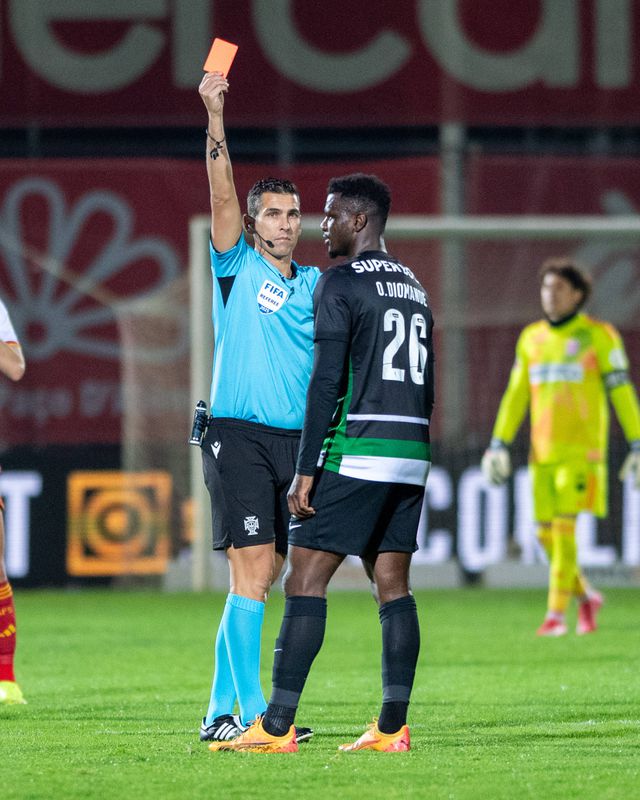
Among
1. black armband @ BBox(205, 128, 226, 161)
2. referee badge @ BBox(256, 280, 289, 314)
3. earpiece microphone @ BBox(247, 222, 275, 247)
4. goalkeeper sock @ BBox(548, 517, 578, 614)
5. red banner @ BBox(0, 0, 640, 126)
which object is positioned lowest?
goalkeeper sock @ BBox(548, 517, 578, 614)

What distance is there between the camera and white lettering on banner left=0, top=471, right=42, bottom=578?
1359cm

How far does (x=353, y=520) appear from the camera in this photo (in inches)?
196

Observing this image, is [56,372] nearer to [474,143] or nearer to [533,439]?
[474,143]

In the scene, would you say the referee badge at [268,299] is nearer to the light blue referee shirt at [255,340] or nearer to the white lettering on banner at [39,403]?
the light blue referee shirt at [255,340]

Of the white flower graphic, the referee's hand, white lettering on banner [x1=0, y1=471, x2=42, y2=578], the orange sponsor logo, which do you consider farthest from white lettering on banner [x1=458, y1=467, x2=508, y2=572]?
the referee's hand

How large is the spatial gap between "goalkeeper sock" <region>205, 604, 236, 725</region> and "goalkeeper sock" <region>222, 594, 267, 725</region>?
0.05 m

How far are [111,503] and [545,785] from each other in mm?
9558

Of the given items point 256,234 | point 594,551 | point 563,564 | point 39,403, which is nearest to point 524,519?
point 594,551

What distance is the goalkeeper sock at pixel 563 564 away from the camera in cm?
951

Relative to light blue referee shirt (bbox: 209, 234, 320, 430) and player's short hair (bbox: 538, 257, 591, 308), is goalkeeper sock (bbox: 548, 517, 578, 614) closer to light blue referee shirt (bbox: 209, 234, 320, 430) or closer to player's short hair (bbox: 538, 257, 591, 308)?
player's short hair (bbox: 538, 257, 591, 308)

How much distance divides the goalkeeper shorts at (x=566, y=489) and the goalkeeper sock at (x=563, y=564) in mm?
79

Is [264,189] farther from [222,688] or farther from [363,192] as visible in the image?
[222,688]

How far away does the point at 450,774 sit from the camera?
4617 mm

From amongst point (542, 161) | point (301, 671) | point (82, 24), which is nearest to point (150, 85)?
point (82, 24)
